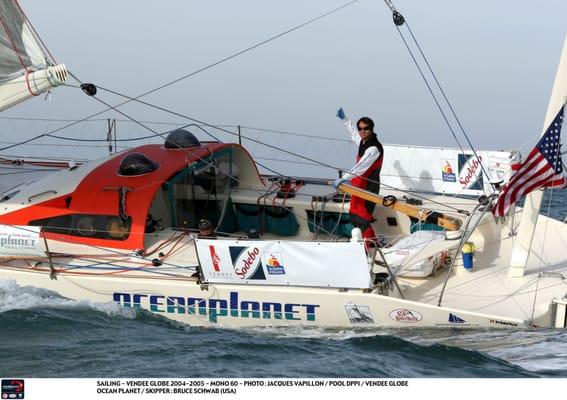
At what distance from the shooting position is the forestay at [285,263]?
28.8 feet

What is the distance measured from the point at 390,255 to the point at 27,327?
161 inches

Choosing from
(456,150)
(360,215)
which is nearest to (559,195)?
(456,150)

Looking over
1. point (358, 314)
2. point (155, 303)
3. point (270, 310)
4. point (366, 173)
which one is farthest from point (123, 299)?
point (366, 173)

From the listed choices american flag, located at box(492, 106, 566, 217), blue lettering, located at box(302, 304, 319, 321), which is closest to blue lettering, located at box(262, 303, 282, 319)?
blue lettering, located at box(302, 304, 319, 321)

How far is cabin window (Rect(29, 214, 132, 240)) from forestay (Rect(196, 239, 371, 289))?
1568mm

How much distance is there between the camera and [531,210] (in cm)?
927

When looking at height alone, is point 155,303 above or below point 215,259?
below

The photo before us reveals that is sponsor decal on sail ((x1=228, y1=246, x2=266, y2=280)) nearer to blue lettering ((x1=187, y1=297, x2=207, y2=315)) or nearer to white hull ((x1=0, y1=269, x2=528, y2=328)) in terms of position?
white hull ((x1=0, y1=269, x2=528, y2=328))

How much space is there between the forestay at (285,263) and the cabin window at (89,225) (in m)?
1.57

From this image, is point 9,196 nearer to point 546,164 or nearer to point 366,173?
point 366,173

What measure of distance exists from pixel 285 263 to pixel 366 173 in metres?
2.02

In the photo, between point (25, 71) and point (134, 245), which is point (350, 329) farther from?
point (25, 71)

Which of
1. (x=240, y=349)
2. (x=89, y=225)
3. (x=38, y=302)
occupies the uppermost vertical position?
(x=89, y=225)

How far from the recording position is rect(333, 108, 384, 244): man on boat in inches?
404
